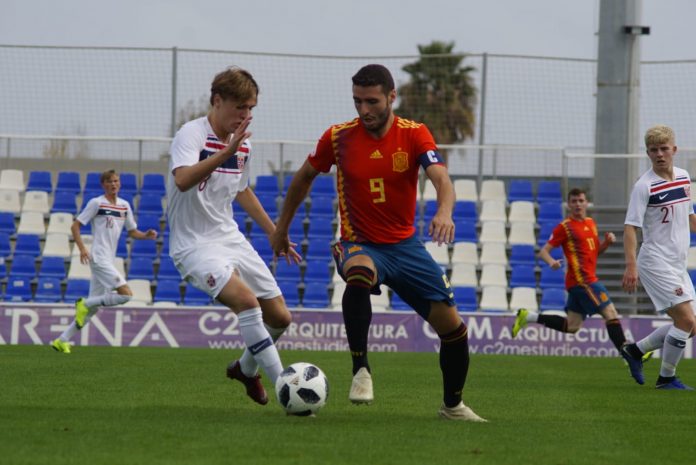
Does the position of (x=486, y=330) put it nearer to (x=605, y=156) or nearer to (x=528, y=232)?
(x=528, y=232)

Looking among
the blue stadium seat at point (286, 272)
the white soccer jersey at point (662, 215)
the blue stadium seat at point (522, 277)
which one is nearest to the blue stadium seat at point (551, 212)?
the blue stadium seat at point (522, 277)

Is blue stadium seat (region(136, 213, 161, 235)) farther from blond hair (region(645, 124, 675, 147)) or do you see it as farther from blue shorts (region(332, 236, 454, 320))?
blue shorts (region(332, 236, 454, 320))

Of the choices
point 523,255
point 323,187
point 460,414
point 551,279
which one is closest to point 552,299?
point 551,279

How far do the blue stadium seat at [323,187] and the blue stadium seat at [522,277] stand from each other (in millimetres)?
3943

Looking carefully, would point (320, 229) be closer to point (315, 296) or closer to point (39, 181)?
point (315, 296)

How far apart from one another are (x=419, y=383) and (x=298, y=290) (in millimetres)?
10600

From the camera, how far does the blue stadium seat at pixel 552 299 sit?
2128 cm

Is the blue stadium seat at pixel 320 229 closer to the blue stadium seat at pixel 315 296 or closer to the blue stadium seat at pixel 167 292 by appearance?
the blue stadium seat at pixel 315 296

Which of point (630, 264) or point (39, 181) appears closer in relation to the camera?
point (630, 264)

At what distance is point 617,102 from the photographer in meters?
23.2

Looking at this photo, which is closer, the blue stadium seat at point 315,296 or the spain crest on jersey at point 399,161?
the spain crest on jersey at point 399,161

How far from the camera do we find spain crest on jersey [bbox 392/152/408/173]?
7.51 metres

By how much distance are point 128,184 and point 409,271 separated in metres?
16.8

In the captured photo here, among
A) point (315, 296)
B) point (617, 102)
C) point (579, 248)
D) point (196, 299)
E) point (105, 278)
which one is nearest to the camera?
point (579, 248)
